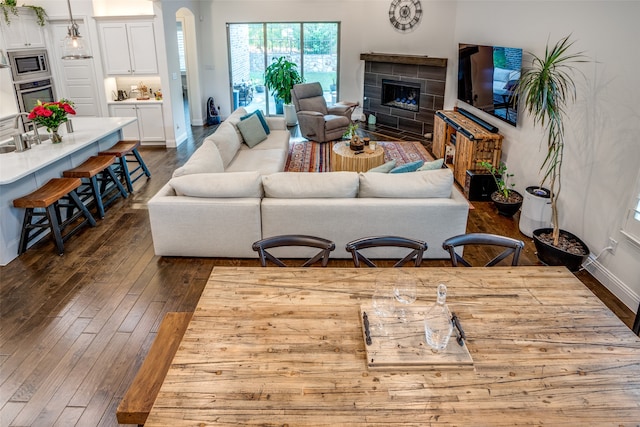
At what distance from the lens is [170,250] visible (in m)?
4.00

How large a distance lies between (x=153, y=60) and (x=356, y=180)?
17.9 ft

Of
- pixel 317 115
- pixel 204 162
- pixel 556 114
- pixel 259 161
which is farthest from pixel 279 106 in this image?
pixel 556 114

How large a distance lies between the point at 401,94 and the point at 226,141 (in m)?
4.95

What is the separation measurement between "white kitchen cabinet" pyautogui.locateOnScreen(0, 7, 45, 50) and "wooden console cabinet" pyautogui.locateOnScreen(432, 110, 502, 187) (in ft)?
22.5

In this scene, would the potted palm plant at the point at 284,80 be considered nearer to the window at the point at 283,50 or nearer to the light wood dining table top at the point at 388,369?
the window at the point at 283,50

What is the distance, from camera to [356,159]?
582cm

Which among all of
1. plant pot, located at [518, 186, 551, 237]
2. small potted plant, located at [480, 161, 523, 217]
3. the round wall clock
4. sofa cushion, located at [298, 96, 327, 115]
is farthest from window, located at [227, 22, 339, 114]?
plant pot, located at [518, 186, 551, 237]

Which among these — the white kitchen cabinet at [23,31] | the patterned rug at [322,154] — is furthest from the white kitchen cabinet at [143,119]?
the patterned rug at [322,154]

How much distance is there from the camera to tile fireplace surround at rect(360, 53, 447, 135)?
8141mm

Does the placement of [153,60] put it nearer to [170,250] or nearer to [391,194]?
[170,250]

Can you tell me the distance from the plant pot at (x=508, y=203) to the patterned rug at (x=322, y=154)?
2.09 metres

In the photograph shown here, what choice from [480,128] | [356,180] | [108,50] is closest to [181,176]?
[356,180]

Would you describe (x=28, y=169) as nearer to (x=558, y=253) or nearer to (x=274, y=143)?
(x=274, y=143)

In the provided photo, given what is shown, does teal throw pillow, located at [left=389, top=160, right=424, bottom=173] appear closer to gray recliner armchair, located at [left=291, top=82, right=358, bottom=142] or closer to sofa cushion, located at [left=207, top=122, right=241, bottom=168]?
sofa cushion, located at [left=207, top=122, right=241, bottom=168]
